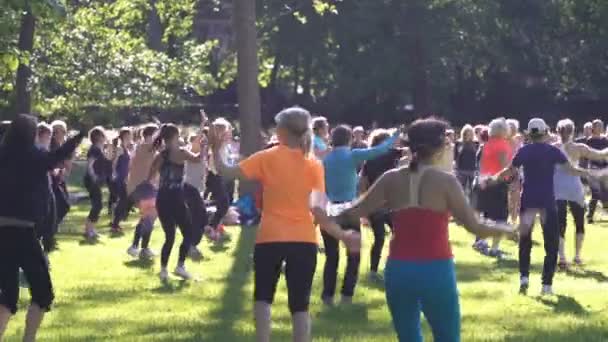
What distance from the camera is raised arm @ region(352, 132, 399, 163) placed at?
42.5 feet

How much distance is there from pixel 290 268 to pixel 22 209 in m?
2.03

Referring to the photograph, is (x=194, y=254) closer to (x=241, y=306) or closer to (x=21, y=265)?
(x=241, y=306)

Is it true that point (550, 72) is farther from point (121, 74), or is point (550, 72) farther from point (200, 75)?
point (121, 74)

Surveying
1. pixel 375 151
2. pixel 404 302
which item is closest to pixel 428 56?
pixel 375 151

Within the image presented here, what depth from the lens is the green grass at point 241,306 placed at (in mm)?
12141

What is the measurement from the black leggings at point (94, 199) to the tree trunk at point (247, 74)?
3.90 m

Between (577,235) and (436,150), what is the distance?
10.8m

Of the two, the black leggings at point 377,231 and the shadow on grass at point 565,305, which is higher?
the black leggings at point 377,231

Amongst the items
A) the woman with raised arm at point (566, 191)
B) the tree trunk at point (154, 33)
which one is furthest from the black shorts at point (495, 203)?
the tree trunk at point (154, 33)

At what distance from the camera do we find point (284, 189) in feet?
30.8

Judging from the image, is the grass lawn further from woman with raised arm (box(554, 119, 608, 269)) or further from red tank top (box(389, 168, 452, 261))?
red tank top (box(389, 168, 452, 261))

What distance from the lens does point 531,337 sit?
38.9 feet

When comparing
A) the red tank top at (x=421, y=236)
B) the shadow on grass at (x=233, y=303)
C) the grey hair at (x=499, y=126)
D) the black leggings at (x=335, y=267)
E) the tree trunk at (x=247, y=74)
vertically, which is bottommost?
the shadow on grass at (x=233, y=303)

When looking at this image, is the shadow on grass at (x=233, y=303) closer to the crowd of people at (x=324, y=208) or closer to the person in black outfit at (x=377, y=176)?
the crowd of people at (x=324, y=208)
